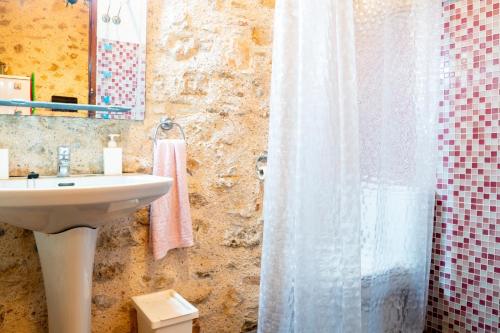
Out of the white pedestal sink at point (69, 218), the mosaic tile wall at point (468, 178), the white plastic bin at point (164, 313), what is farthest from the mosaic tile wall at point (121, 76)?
the mosaic tile wall at point (468, 178)

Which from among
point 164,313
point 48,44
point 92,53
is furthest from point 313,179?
point 48,44

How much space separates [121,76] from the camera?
63.0 inches

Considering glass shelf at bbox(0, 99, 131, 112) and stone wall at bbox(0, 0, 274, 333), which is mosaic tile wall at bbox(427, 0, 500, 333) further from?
glass shelf at bbox(0, 99, 131, 112)

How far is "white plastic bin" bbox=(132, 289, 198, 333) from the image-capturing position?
1.44m

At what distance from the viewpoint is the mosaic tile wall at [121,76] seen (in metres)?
1.56

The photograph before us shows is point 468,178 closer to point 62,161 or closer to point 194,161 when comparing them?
point 194,161

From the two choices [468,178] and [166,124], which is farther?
[468,178]

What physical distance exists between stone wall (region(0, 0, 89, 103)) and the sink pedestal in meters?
0.60

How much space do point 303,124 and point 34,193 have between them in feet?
3.03

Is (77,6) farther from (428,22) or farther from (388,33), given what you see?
(428,22)

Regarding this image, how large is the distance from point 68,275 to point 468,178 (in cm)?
203

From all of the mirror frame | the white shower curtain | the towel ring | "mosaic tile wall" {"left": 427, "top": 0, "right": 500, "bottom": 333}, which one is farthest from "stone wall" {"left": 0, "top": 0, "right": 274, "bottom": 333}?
"mosaic tile wall" {"left": 427, "top": 0, "right": 500, "bottom": 333}

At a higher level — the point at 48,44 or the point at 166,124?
the point at 48,44

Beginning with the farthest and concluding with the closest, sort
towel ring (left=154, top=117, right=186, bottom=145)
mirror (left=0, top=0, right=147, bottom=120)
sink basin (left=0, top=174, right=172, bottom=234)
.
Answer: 1. towel ring (left=154, top=117, right=186, bottom=145)
2. mirror (left=0, top=0, right=147, bottom=120)
3. sink basin (left=0, top=174, right=172, bottom=234)
